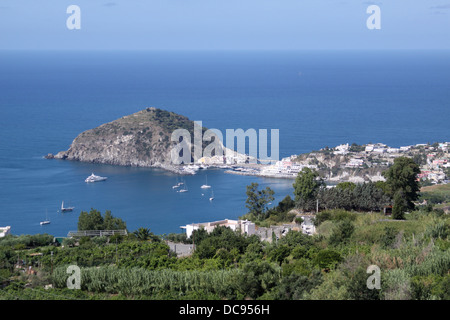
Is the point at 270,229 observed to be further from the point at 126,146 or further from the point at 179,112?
the point at 179,112

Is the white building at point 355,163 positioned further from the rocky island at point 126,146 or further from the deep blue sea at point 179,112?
the rocky island at point 126,146

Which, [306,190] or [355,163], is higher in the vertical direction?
[306,190]

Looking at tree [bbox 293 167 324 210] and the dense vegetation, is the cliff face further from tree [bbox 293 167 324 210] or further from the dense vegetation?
the dense vegetation

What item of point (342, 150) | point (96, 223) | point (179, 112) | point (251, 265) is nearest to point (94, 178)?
point (342, 150)

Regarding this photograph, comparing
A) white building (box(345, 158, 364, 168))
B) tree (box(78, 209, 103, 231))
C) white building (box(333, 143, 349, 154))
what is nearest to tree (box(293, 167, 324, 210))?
tree (box(78, 209, 103, 231))

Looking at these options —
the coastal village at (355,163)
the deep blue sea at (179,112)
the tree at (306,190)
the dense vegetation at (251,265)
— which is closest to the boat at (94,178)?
the deep blue sea at (179,112)
